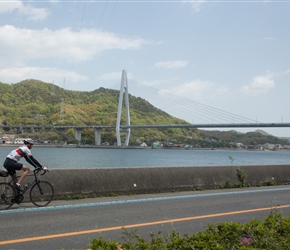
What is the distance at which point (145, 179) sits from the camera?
10977 millimetres

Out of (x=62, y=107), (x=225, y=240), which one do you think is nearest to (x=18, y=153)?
(x=225, y=240)

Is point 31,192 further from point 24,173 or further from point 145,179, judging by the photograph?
point 145,179

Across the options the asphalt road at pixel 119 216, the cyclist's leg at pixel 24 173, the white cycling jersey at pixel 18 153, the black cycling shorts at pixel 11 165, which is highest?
the white cycling jersey at pixel 18 153

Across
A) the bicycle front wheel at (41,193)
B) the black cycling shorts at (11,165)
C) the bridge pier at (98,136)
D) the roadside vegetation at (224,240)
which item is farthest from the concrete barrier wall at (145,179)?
the bridge pier at (98,136)

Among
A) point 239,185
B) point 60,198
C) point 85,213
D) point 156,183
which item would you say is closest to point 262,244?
A: point 85,213

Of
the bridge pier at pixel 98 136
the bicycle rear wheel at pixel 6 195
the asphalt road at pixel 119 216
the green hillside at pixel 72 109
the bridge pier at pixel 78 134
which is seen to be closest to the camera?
the asphalt road at pixel 119 216

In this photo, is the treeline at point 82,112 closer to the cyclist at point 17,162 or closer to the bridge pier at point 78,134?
the bridge pier at point 78,134

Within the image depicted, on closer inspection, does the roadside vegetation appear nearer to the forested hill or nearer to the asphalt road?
the asphalt road

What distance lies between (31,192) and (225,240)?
5.40 meters

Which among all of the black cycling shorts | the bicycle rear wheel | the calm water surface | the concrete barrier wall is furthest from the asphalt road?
the calm water surface

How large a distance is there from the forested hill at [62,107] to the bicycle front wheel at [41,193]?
202 ft

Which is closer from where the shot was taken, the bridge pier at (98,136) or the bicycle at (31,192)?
the bicycle at (31,192)

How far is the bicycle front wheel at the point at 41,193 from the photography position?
28.4ft

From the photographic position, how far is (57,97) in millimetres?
96312
